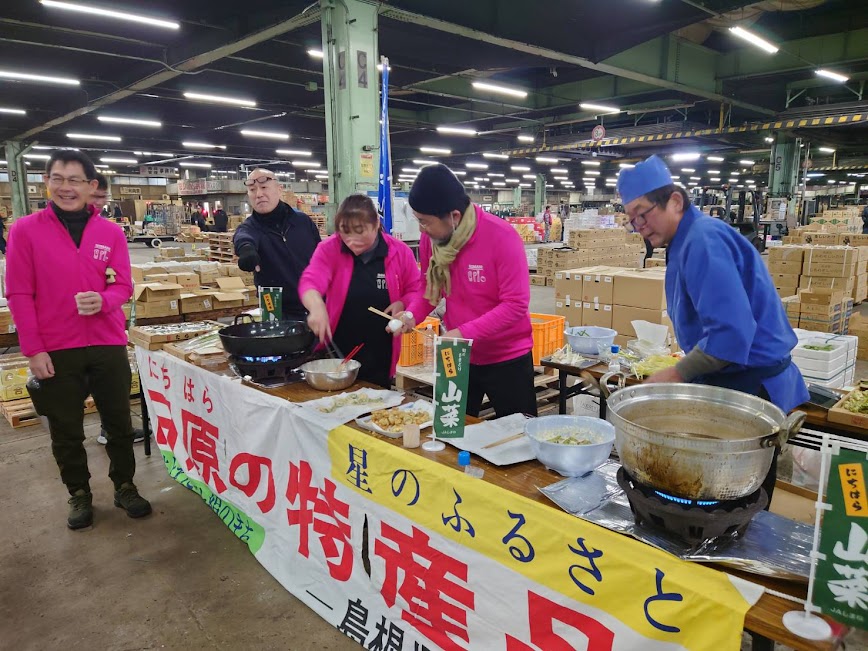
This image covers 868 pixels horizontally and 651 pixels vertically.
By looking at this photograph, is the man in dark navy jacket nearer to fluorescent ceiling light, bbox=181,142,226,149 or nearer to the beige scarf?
the beige scarf

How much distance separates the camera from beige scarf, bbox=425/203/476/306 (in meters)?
2.31

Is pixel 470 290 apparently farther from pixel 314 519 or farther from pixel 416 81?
pixel 416 81

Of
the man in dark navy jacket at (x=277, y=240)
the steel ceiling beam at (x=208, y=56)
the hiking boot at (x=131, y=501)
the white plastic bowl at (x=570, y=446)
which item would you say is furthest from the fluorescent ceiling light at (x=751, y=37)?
the hiking boot at (x=131, y=501)

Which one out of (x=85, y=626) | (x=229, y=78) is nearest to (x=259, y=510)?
(x=85, y=626)

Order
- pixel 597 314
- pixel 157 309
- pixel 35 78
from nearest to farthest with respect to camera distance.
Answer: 1. pixel 157 309
2. pixel 597 314
3. pixel 35 78

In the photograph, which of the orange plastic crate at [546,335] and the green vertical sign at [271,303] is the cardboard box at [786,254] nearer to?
the orange plastic crate at [546,335]

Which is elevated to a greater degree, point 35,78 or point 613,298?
point 35,78

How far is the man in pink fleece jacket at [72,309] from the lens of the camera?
264 cm

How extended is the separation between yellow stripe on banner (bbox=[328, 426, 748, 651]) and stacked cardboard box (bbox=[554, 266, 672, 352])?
4.29m

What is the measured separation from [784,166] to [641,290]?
1211 centimetres

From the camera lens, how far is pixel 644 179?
65.9 inches

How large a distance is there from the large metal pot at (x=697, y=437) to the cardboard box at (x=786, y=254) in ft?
26.3

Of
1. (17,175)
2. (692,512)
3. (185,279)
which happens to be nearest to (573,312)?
(185,279)

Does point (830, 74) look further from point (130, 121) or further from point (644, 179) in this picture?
point (130, 121)
